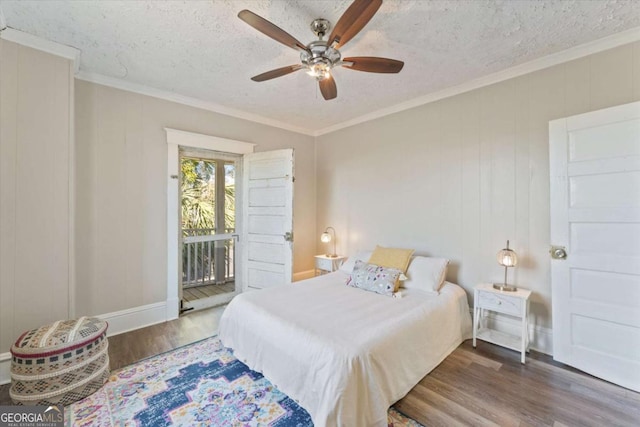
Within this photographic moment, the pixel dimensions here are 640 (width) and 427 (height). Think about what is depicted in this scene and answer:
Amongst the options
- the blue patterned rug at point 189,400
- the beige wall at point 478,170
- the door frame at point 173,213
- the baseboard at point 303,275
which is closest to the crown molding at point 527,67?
the beige wall at point 478,170

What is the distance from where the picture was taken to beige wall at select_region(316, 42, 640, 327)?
2.39 metres

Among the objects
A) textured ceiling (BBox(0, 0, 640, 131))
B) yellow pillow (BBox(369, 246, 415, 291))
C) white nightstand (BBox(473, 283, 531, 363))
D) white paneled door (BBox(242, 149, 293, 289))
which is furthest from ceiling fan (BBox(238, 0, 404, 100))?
white nightstand (BBox(473, 283, 531, 363))

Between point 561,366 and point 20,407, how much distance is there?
3974 mm

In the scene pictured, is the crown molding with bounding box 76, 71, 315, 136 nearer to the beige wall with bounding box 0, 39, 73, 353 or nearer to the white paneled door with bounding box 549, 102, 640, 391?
the beige wall with bounding box 0, 39, 73, 353

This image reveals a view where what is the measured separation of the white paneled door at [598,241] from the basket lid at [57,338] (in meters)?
3.81

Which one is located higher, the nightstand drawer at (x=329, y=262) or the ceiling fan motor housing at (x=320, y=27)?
the ceiling fan motor housing at (x=320, y=27)

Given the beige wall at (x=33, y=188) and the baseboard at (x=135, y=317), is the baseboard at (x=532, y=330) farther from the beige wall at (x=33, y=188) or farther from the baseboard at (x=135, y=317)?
the beige wall at (x=33, y=188)

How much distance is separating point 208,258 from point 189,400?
2.49 m

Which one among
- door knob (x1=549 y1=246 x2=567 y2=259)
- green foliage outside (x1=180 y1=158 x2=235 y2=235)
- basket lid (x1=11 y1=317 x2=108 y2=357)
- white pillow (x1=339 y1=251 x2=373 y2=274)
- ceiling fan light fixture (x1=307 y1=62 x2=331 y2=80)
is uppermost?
ceiling fan light fixture (x1=307 y1=62 x2=331 y2=80)

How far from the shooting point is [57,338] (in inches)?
74.0

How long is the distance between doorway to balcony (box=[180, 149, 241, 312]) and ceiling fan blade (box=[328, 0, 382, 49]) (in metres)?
2.58

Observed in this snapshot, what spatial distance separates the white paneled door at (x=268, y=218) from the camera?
356cm

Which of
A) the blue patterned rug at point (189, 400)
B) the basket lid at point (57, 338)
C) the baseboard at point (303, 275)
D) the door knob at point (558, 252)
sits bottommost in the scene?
the blue patterned rug at point (189, 400)

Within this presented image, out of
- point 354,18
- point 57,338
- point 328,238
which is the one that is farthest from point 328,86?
point 57,338
